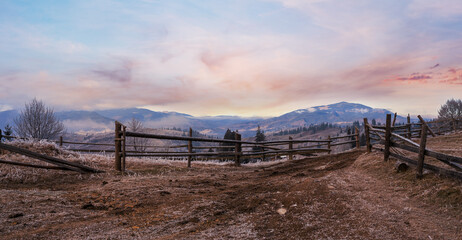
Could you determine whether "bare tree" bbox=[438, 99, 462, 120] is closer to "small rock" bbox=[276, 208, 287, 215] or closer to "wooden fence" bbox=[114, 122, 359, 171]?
"wooden fence" bbox=[114, 122, 359, 171]

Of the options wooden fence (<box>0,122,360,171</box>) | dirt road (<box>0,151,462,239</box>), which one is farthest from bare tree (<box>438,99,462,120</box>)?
dirt road (<box>0,151,462,239</box>)

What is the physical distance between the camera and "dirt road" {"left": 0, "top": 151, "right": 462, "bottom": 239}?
3.15 meters

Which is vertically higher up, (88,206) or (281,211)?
(88,206)

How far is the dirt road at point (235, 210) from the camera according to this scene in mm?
3150

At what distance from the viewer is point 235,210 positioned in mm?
4074

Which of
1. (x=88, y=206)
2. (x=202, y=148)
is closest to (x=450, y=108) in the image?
(x=202, y=148)

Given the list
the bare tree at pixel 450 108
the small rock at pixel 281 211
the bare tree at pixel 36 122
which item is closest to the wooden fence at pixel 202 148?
the small rock at pixel 281 211

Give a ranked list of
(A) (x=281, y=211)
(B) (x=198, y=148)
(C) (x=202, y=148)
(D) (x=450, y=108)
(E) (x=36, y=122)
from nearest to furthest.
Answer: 1. (A) (x=281, y=211)
2. (B) (x=198, y=148)
3. (C) (x=202, y=148)
4. (E) (x=36, y=122)
5. (D) (x=450, y=108)

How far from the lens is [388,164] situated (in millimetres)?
6805

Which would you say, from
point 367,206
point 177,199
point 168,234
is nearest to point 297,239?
point 168,234

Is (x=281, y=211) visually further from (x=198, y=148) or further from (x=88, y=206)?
(x=198, y=148)

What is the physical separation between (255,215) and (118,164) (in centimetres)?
517

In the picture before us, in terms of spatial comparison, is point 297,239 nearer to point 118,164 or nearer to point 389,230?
point 389,230

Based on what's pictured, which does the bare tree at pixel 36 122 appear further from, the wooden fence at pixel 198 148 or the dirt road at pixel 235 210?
the dirt road at pixel 235 210
